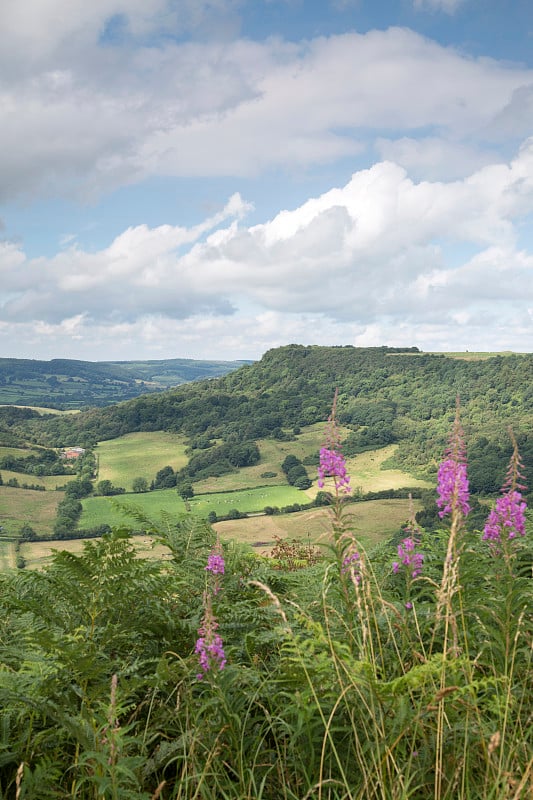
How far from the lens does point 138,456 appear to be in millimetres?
134875

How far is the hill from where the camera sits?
135875 mm

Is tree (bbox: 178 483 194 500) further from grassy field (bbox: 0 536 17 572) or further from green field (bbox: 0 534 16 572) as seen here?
grassy field (bbox: 0 536 17 572)

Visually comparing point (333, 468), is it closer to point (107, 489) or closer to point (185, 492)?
point (185, 492)

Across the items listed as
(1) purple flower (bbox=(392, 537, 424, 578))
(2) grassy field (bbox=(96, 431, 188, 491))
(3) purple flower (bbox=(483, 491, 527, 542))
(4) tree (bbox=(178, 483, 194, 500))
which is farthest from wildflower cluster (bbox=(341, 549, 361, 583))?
(2) grassy field (bbox=(96, 431, 188, 491))

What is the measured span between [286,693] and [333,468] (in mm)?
1219

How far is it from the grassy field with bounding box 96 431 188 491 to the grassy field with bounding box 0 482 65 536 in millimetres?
15998

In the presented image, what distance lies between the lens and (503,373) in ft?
506

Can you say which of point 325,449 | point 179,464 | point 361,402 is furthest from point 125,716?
point 361,402

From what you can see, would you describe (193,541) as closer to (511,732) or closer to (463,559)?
(463,559)

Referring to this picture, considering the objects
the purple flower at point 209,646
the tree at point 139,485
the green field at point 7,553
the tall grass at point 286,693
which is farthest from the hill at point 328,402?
the purple flower at point 209,646

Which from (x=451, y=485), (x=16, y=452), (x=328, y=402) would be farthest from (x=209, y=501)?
(x=451, y=485)

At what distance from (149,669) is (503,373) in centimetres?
16558

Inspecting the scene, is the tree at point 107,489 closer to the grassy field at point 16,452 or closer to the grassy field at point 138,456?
the grassy field at point 138,456

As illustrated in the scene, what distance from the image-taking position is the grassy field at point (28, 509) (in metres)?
75.2
